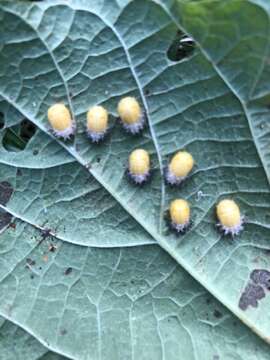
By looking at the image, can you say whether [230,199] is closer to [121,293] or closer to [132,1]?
[121,293]

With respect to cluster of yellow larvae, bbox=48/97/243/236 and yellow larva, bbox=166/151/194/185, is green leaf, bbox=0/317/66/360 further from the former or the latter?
yellow larva, bbox=166/151/194/185

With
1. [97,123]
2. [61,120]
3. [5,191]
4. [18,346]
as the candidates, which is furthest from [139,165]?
[18,346]

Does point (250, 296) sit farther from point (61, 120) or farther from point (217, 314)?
point (61, 120)

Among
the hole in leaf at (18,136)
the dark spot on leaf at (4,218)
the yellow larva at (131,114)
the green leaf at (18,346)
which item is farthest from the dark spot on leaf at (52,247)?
the yellow larva at (131,114)

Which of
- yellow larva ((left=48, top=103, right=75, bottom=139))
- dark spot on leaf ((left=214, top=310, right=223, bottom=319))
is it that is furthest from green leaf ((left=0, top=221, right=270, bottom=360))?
yellow larva ((left=48, top=103, right=75, bottom=139))

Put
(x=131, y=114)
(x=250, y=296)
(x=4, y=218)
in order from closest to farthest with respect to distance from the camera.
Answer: (x=131, y=114), (x=250, y=296), (x=4, y=218)

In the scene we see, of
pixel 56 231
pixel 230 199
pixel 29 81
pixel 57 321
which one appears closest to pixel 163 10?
pixel 29 81

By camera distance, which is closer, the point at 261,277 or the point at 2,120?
the point at 261,277
